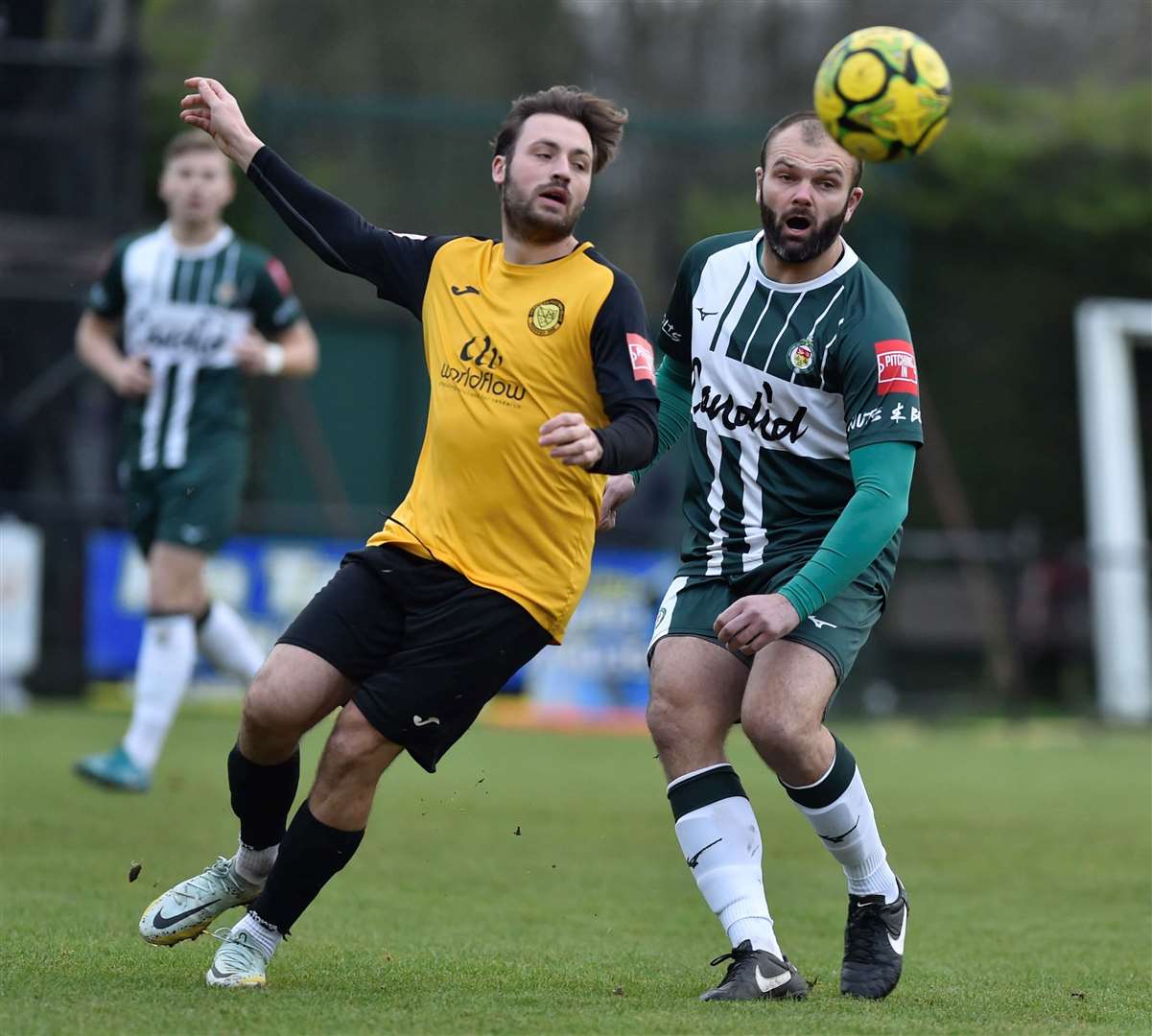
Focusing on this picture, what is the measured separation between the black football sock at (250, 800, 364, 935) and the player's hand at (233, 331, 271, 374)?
4186mm

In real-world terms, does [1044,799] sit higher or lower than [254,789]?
lower

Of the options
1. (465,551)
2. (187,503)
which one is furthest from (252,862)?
(187,503)

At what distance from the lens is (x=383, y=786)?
387 inches

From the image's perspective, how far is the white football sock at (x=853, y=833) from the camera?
499cm

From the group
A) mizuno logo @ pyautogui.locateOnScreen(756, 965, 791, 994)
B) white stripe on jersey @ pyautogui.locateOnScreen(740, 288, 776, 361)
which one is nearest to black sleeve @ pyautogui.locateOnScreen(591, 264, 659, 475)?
white stripe on jersey @ pyautogui.locateOnScreen(740, 288, 776, 361)

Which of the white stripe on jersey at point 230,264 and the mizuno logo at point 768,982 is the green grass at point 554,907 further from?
the white stripe on jersey at point 230,264

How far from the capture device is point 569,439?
A: 14.3 feet

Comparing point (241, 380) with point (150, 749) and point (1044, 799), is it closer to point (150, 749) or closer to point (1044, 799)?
point (150, 749)

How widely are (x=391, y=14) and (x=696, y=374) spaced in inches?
852

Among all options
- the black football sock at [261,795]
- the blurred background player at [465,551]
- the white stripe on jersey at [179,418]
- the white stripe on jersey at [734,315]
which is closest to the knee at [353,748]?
the blurred background player at [465,551]

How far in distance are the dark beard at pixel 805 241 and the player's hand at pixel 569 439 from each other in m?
0.92

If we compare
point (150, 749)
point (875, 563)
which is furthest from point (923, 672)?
point (875, 563)

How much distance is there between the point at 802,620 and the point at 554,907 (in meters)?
1.92

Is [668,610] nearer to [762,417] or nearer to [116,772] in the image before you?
[762,417]
